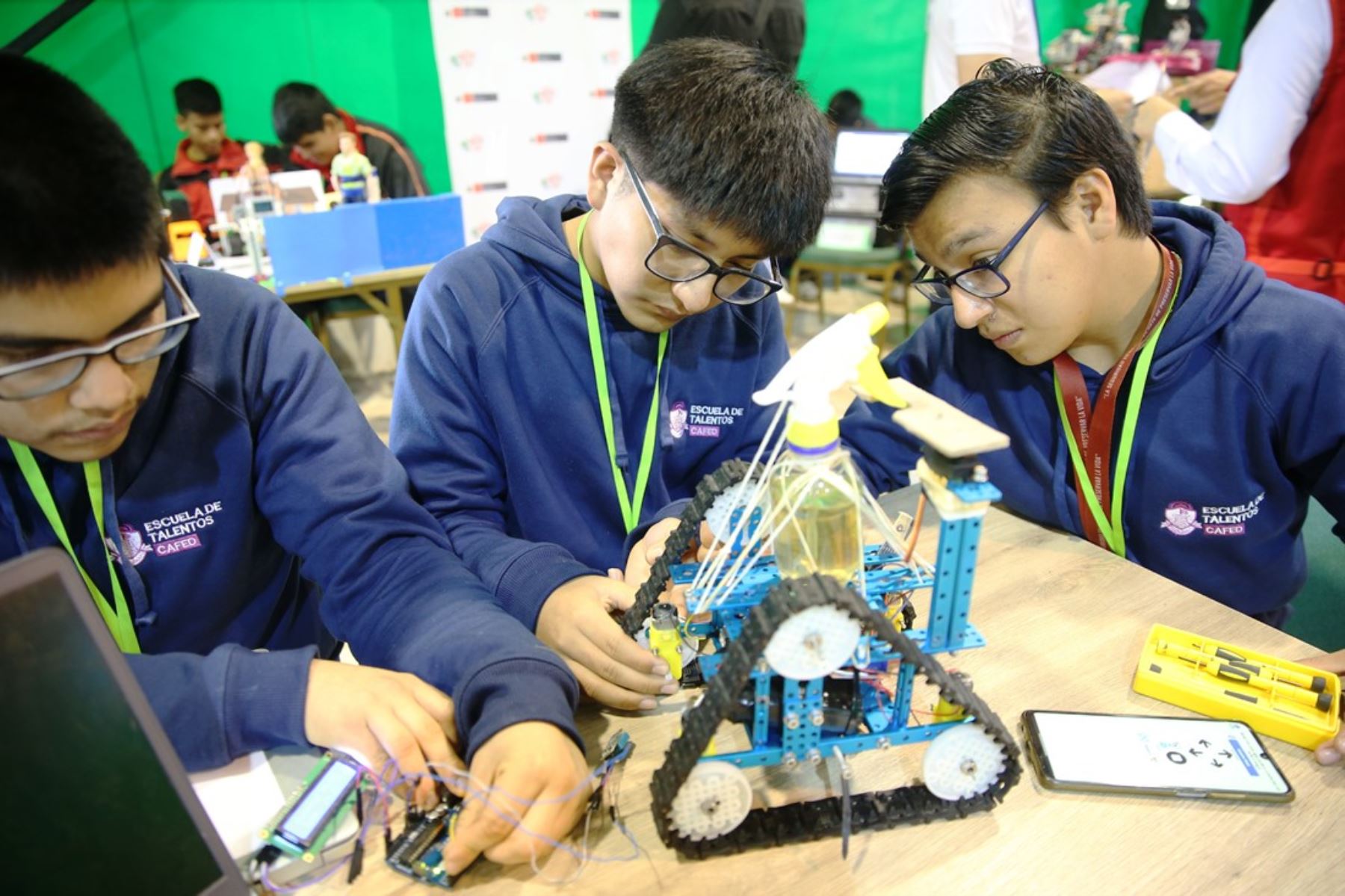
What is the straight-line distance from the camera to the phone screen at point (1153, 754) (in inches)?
33.9

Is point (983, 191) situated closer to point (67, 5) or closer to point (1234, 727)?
point (1234, 727)

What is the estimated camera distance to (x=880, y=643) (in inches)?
32.0

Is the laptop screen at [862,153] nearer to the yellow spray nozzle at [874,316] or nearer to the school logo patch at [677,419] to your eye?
the school logo patch at [677,419]

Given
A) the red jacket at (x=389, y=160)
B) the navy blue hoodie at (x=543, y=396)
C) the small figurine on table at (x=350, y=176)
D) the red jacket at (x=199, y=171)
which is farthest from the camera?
the red jacket at (x=389, y=160)

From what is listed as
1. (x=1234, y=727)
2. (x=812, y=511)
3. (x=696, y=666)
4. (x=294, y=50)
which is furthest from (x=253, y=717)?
(x=294, y=50)

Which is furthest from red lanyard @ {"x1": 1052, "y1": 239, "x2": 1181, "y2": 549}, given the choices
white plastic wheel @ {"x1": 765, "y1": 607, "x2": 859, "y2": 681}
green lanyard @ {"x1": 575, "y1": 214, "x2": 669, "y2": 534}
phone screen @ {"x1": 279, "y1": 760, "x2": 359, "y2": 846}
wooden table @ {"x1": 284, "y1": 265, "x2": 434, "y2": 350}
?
wooden table @ {"x1": 284, "y1": 265, "x2": 434, "y2": 350}

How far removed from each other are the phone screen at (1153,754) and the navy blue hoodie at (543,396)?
2.04 ft

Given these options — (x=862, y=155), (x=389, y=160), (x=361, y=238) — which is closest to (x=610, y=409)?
(x=361, y=238)

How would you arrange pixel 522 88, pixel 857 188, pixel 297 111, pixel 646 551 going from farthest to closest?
pixel 522 88 < pixel 857 188 < pixel 297 111 < pixel 646 551

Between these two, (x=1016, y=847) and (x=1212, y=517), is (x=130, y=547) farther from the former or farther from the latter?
(x=1212, y=517)

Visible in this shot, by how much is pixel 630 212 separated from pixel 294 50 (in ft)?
16.7

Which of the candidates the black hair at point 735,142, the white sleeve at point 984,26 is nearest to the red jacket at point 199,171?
the white sleeve at point 984,26

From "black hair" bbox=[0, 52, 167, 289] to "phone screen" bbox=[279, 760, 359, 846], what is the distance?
533mm

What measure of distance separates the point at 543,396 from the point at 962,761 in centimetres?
84
